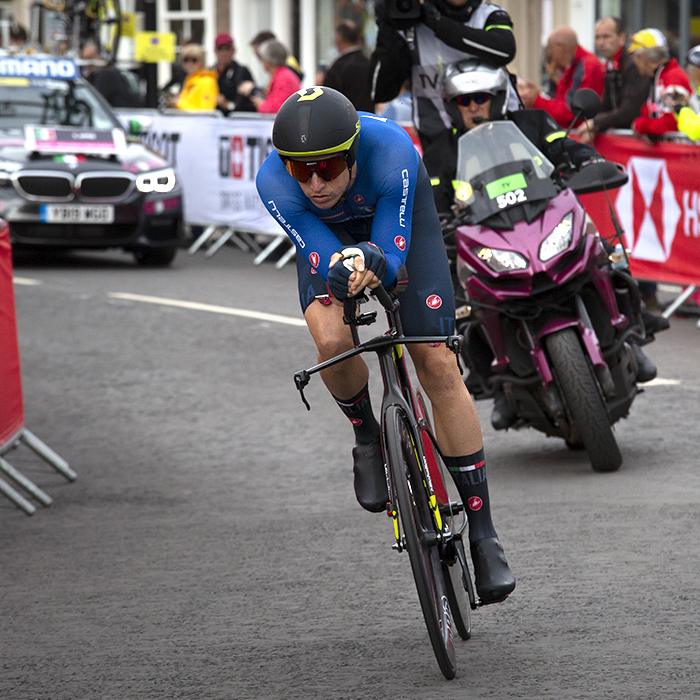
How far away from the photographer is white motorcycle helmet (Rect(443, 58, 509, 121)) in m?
7.49

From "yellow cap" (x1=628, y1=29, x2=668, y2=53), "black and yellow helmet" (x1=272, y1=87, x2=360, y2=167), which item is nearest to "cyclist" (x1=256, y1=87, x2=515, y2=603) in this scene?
"black and yellow helmet" (x1=272, y1=87, x2=360, y2=167)

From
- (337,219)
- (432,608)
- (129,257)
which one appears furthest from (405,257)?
(129,257)

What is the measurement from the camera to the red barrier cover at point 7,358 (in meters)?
7.10

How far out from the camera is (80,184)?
15.3 meters

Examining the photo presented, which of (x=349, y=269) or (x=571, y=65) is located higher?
(x=571, y=65)

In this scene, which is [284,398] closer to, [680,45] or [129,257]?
[129,257]

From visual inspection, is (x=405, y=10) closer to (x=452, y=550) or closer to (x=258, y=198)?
(x=452, y=550)

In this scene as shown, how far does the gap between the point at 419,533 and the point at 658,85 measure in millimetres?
8680

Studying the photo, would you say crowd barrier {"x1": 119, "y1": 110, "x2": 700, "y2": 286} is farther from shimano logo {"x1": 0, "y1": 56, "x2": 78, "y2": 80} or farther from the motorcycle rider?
the motorcycle rider

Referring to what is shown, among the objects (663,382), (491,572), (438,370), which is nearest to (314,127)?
(438,370)

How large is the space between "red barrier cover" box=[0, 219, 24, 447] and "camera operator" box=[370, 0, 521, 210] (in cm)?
221

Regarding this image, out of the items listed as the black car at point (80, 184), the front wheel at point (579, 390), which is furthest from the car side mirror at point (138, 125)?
Result: the front wheel at point (579, 390)

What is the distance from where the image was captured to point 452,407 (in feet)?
15.8

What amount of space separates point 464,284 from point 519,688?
10.0 ft
